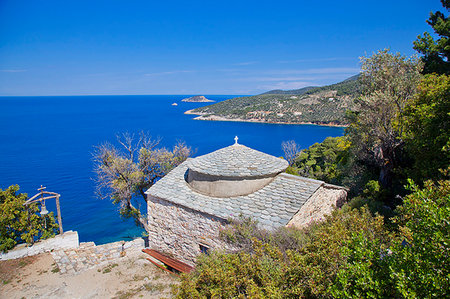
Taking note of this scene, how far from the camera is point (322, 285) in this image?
4477 millimetres

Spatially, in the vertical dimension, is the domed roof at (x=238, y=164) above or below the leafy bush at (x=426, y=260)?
below

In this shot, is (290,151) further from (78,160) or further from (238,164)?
(78,160)

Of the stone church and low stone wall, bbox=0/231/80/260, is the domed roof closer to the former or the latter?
the stone church

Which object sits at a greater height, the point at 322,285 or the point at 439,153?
the point at 439,153

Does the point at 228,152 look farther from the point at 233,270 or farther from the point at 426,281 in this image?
the point at 426,281

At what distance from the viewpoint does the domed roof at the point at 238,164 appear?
1035cm

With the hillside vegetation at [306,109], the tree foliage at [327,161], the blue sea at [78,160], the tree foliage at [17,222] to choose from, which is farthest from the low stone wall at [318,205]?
the hillside vegetation at [306,109]

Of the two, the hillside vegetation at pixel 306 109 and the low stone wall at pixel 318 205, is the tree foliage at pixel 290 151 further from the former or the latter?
the hillside vegetation at pixel 306 109

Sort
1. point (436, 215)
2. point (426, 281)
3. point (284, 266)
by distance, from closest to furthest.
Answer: point (426, 281) → point (436, 215) → point (284, 266)

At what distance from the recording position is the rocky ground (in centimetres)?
878

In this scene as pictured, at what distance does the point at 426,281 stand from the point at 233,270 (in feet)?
10.9

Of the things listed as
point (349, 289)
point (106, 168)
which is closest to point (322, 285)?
point (349, 289)

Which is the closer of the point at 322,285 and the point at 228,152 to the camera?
the point at 322,285

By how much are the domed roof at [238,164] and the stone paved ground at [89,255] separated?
481 cm
